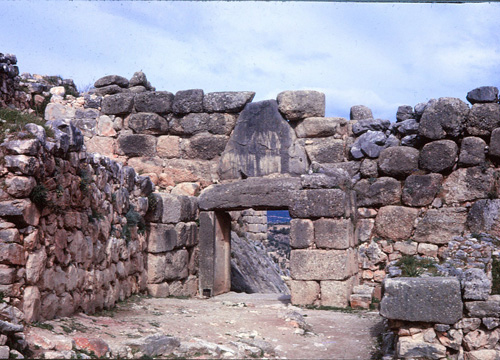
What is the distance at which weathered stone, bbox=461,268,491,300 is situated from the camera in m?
5.20

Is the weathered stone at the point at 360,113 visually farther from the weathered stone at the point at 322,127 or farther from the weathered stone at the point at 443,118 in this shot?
the weathered stone at the point at 443,118

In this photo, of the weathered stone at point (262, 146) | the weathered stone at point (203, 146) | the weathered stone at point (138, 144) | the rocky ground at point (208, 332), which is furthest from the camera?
the weathered stone at point (138, 144)

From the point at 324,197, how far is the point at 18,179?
560 centimetres

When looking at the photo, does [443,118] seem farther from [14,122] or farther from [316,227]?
[14,122]

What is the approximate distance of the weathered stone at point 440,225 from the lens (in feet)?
32.6

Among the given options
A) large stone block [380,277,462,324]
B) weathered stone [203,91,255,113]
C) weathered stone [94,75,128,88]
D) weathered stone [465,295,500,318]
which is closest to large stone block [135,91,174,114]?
weathered stone [203,91,255,113]

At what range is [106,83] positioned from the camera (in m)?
13.3

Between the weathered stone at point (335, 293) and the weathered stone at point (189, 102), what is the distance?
478 cm

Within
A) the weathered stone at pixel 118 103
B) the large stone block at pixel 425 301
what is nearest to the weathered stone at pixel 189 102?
the weathered stone at pixel 118 103

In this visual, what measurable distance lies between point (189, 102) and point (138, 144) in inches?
58.4

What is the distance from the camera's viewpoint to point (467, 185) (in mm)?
9945

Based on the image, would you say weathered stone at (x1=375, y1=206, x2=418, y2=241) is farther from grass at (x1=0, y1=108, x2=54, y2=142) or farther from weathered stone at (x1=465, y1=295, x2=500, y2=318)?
grass at (x1=0, y1=108, x2=54, y2=142)

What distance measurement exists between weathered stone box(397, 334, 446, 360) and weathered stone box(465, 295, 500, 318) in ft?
1.46

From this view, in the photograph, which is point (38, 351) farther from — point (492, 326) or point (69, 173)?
point (492, 326)
